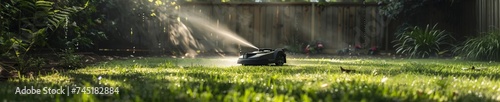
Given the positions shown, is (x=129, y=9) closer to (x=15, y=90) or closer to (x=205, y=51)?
(x=205, y=51)

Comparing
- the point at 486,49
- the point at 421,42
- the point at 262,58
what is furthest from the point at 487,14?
the point at 262,58

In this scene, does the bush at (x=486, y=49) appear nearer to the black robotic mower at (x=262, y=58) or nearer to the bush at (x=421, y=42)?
the bush at (x=421, y=42)

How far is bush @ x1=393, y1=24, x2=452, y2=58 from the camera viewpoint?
9492 millimetres

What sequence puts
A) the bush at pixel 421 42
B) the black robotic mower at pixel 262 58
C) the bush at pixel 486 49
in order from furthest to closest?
1. the bush at pixel 421 42
2. the bush at pixel 486 49
3. the black robotic mower at pixel 262 58

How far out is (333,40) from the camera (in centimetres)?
1120

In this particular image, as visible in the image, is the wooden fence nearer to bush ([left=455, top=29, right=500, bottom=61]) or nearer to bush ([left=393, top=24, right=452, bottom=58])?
bush ([left=393, top=24, right=452, bottom=58])

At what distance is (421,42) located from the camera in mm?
9484

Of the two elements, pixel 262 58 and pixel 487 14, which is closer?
pixel 262 58

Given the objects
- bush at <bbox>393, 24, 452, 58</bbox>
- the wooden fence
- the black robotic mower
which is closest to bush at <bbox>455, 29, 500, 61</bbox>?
the wooden fence

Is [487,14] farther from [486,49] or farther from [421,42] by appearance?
[486,49]

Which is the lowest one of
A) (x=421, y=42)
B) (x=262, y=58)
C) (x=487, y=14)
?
(x=262, y=58)

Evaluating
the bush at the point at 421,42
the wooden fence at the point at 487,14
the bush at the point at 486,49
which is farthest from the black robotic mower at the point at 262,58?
the wooden fence at the point at 487,14

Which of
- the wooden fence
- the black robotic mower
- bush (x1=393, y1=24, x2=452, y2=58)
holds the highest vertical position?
the wooden fence

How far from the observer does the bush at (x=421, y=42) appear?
949cm
